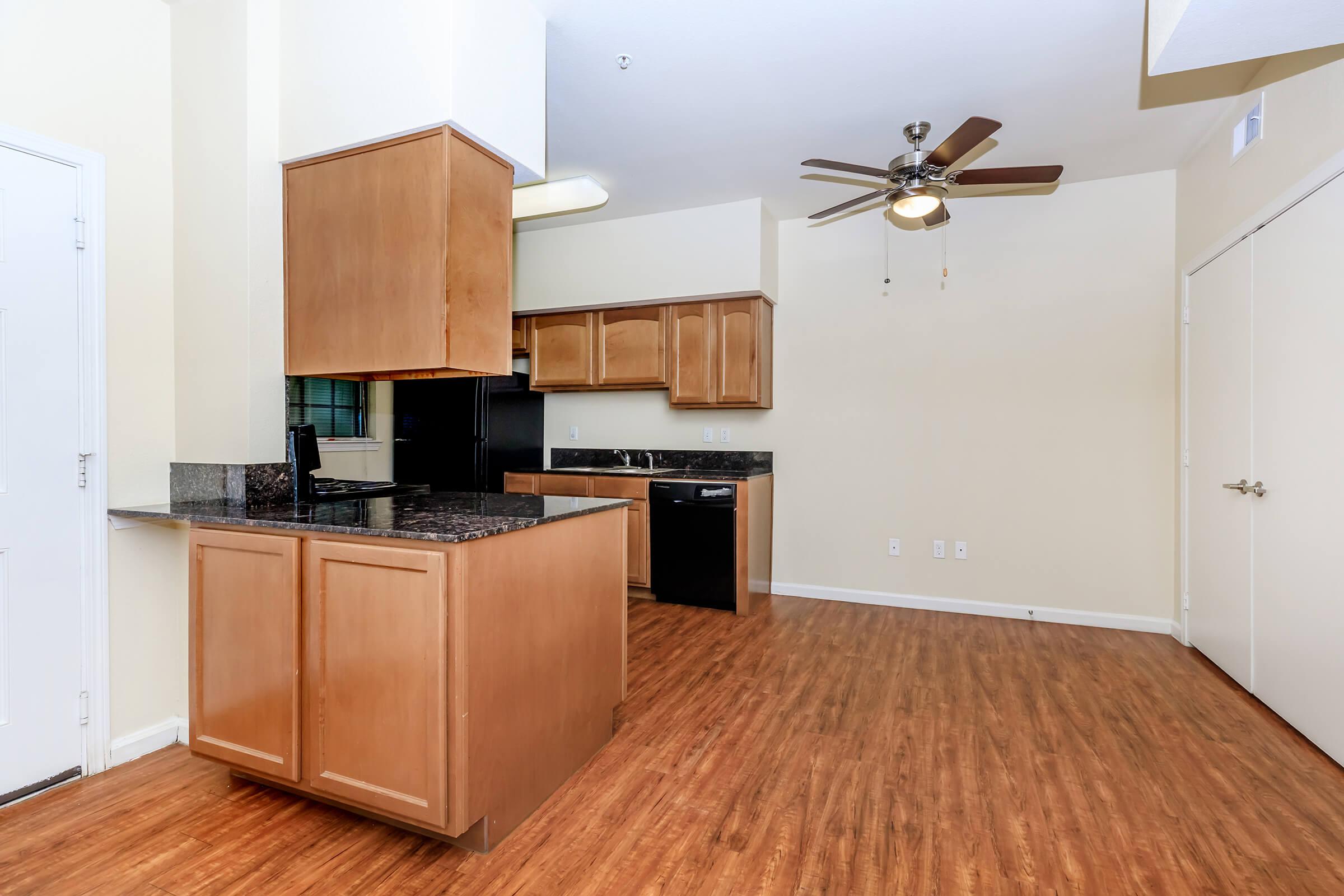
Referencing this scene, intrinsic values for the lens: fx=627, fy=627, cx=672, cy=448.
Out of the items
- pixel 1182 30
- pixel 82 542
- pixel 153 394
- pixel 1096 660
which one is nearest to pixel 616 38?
pixel 1182 30

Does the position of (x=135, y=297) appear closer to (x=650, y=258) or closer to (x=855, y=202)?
(x=650, y=258)

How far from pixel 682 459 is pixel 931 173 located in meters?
2.67

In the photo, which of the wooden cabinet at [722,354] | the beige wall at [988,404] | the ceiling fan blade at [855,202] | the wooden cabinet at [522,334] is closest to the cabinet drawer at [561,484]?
the wooden cabinet at [722,354]

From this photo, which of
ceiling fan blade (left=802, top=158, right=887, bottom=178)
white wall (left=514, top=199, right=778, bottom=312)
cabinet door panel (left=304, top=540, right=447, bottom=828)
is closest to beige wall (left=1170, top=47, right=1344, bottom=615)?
ceiling fan blade (left=802, top=158, right=887, bottom=178)

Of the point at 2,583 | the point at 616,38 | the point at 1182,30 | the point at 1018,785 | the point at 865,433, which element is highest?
the point at 616,38

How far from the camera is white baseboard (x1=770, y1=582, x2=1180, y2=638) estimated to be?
12.4 ft

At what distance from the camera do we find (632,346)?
15.4ft

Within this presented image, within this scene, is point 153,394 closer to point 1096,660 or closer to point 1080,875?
point 1080,875

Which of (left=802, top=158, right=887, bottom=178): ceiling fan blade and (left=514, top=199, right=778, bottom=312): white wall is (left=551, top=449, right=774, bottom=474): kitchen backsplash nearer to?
(left=514, top=199, right=778, bottom=312): white wall

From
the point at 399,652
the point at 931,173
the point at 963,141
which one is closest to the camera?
the point at 399,652

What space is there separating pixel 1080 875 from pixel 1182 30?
249 centimetres

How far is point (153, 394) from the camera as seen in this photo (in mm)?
2311

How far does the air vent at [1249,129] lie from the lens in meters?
2.68

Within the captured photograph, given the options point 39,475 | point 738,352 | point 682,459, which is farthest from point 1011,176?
point 39,475
